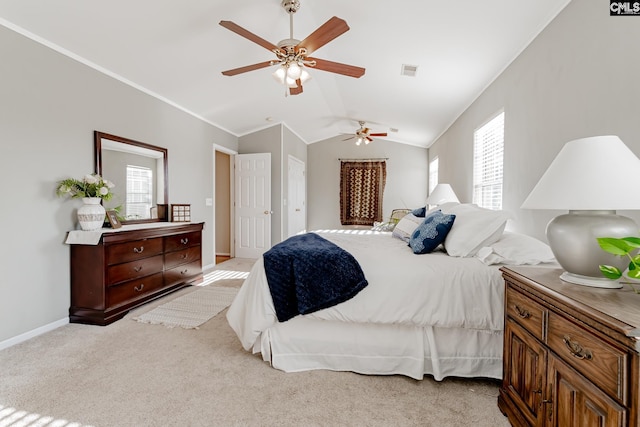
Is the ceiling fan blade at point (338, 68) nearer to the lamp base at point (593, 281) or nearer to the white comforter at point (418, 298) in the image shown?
the white comforter at point (418, 298)

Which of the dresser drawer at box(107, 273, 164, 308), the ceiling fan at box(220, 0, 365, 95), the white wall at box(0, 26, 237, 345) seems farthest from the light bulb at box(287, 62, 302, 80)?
the dresser drawer at box(107, 273, 164, 308)

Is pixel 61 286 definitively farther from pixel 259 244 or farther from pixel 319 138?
pixel 319 138

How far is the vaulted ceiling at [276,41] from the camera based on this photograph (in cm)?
222

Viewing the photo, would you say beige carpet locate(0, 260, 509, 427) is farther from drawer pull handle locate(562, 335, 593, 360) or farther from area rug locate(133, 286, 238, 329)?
drawer pull handle locate(562, 335, 593, 360)

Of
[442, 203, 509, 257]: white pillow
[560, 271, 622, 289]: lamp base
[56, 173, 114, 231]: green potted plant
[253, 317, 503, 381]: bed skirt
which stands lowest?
[253, 317, 503, 381]: bed skirt

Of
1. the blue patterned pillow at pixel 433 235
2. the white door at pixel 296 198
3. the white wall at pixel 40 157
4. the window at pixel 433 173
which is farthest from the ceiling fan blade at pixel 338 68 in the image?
the window at pixel 433 173

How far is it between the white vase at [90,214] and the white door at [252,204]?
3097 millimetres

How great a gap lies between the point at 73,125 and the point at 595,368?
3.87 meters

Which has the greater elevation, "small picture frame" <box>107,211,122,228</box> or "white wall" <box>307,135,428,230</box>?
"white wall" <box>307,135,428,230</box>

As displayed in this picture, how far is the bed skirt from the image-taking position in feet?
5.94

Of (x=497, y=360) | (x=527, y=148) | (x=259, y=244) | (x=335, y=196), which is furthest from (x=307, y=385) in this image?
(x=335, y=196)

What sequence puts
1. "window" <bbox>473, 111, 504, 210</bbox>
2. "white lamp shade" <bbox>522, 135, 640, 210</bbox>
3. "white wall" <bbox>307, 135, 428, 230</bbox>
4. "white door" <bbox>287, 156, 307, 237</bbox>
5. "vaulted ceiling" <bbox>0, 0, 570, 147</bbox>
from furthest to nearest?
"white wall" <bbox>307, 135, 428, 230</bbox>
"white door" <bbox>287, 156, 307, 237</bbox>
"window" <bbox>473, 111, 504, 210</bbox>
"vaulted ceiling" <bbox>0, 0, 570, 147</bbox>
"white lamp shade" <bbox>522, 135, 640, 210</bbox>

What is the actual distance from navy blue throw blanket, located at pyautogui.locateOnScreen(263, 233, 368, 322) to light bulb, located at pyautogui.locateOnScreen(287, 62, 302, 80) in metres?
1.64

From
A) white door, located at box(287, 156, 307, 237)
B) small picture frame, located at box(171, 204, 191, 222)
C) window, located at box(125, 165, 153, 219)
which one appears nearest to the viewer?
window, located at box(125, 165, 153, 219)
